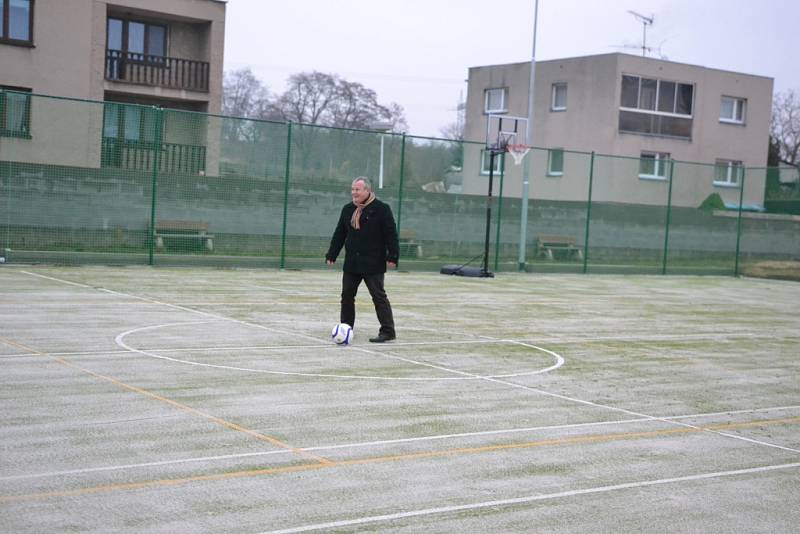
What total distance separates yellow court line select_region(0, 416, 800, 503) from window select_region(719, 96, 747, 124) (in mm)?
40374

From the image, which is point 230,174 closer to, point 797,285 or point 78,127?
point 78,127

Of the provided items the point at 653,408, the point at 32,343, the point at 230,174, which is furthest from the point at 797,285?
the point at 32,343

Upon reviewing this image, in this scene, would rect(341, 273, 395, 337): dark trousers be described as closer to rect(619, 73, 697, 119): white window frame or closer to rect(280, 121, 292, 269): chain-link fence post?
rect(280, 121, 292, 269): chain-link fence post

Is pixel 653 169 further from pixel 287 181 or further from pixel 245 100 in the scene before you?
pixel 245 100

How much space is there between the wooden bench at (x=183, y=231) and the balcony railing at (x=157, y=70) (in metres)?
12.6

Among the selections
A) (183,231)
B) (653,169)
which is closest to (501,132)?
(183,231)

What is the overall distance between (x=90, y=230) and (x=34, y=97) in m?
2.85

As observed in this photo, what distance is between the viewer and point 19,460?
6121 mm

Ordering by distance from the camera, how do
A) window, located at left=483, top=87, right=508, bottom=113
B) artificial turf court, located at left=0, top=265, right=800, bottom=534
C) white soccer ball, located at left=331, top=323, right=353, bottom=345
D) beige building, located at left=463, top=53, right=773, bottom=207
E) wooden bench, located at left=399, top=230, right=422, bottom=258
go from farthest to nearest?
window, located at left=483, top=87, right=508, bottom=113, beige building, located at left=463, top=53, right=773, bottom=207, wooden bench, located at left=399, top=230, right=422, bottom=258, white soccer ball, located at left=331, top=323, right=353, bottom=345, artificial turf court, located at left=0, top=265, right=800, bottom=534

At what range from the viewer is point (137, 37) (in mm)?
33844

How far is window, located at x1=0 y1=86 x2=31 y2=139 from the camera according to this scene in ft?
62.6

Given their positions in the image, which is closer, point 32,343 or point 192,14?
point 32,343

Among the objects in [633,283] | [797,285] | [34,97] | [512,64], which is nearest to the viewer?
[34,97]

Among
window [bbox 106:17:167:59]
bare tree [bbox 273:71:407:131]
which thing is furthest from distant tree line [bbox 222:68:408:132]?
window [bbox 106:17:167:59]
